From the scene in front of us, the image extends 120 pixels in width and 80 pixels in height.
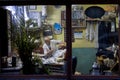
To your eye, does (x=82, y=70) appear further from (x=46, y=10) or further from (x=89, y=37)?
(x=46, y=10)

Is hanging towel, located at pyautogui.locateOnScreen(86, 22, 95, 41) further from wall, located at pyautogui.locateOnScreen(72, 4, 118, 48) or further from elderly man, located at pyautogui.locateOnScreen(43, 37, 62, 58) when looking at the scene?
elderly man, located at pyautogui.locateOnScreen(43, 37, 62, 58)

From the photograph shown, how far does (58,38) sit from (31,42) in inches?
26.0

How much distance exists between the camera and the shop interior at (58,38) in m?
7.85

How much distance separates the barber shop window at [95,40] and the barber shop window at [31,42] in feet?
1.33

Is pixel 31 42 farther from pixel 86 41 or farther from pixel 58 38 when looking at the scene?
pixel 86 41

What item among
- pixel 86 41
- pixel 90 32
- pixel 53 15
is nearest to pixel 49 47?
pixel 53 15

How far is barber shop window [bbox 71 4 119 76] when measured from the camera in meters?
7.82

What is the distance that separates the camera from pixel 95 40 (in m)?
7.91

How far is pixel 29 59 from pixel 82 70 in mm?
1300

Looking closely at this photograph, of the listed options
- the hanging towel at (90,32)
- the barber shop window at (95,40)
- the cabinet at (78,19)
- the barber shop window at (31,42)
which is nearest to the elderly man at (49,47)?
the barber shop window at (31,42)

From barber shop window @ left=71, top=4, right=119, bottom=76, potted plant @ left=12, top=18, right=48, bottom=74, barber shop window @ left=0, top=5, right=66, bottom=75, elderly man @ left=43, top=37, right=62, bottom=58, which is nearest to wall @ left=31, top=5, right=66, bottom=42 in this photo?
barber shop window @ left=0, top=5, right=66, bottom=75

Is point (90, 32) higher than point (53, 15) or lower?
lower

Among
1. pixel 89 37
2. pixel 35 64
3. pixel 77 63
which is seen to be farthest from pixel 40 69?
pixel 89 37

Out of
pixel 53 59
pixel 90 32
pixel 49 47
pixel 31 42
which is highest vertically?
pixel 90 32
